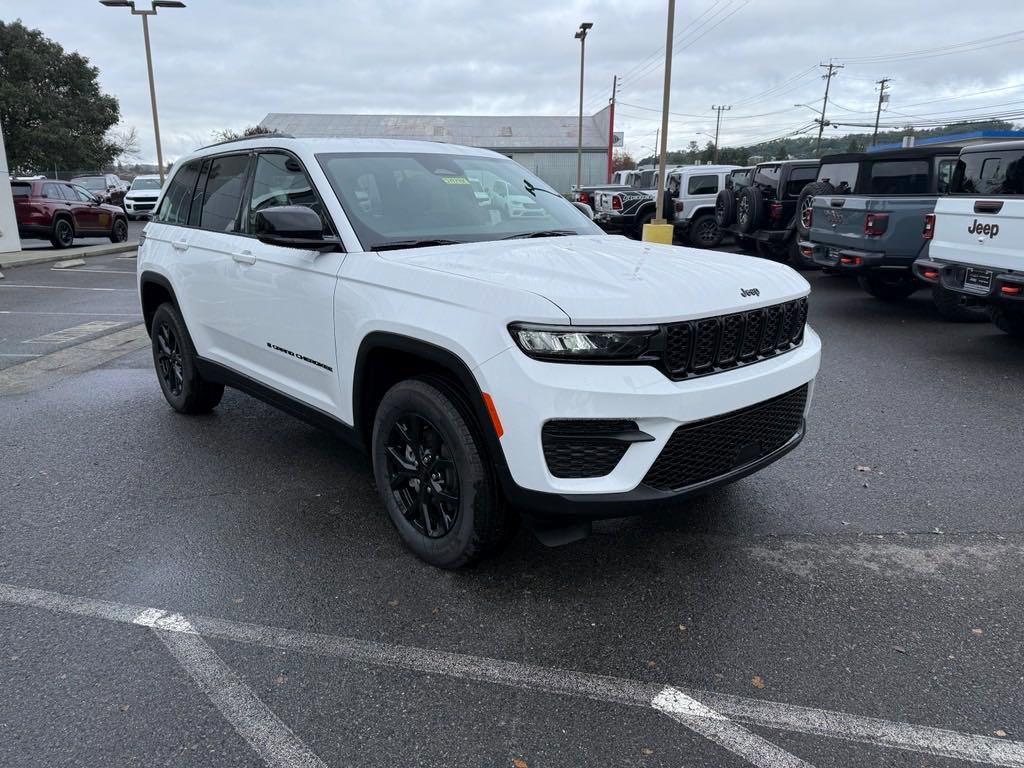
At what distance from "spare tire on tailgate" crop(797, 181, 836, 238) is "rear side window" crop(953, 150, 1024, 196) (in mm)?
3016

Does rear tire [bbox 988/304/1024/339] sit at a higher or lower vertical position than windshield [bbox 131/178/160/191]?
lower

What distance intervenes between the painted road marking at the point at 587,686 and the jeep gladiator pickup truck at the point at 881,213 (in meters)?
7.23

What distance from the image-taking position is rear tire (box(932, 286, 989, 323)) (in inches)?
290

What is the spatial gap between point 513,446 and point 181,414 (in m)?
3.81

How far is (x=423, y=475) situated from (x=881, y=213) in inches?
316

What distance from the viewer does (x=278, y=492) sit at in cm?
423

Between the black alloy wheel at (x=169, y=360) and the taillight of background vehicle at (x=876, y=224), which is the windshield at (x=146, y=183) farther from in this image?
the taillight of background vehicle at (x=876, y=224)

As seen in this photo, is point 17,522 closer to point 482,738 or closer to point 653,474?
point 482,738

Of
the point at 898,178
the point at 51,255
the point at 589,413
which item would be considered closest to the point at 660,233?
the point at 898,178

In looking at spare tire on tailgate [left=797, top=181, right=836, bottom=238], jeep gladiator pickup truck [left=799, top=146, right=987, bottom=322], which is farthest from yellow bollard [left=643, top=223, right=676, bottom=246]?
jeep gladiator pickup truck [left=799, top=146, right=987, bottom=322]

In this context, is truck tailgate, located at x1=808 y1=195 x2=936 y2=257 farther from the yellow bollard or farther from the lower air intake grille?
the lower air intake grille

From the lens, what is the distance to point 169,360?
559 centimetres

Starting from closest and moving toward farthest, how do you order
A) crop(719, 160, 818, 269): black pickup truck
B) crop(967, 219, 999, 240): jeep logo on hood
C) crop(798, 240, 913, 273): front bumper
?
crop(967, 219, 999, 240): jeep logo on hood → crop(798, 240, 913, 273): front bumper → crop(719, 160, 818, 269): black pickup truck

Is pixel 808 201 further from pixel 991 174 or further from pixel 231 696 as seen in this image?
pixel 231 696
